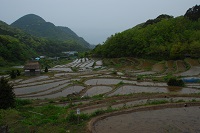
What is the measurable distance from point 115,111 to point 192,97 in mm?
6804

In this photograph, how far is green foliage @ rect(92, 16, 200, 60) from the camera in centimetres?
4272

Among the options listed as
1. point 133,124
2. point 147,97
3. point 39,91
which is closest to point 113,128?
point 133,124

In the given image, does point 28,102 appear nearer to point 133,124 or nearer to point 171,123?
point 133,124

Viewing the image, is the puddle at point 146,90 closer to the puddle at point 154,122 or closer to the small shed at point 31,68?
the puddle at point 154,122

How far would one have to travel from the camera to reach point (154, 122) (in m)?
10.9

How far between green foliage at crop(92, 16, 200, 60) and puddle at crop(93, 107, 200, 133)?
30649 millimetres

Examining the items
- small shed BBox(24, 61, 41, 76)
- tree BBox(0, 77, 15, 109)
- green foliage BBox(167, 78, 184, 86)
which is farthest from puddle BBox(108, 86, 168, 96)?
small shed BBox(24, 61, 41, 76)

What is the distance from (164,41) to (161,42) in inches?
27.0

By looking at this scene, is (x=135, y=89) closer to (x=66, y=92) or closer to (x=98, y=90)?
(x=98, y=90)

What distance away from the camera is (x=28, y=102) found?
17.4m

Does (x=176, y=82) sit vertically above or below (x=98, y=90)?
above

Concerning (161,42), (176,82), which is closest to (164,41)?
(161,42)

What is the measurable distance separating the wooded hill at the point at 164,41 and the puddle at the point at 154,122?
101 feet

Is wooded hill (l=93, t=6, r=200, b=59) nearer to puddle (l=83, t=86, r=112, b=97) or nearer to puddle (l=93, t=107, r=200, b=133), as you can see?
puddle (l=83, t=86, r=112, b=97)
